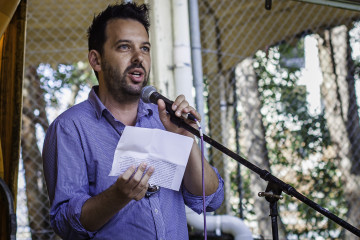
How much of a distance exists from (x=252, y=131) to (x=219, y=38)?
4.44 feet

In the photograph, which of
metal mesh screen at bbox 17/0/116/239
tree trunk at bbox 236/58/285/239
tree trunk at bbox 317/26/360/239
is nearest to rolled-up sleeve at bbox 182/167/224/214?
metal mesh screen at bbox 17/0/116/239

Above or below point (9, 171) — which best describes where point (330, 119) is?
above

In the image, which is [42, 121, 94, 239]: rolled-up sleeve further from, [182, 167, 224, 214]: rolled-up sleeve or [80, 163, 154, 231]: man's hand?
[182, 167, 224, 214]: rolled-up sleeve

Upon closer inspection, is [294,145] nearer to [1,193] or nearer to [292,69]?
[292,69]

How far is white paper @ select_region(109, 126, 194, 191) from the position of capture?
67.6 inches

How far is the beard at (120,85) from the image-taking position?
218 cm

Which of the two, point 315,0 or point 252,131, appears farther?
point 252,131

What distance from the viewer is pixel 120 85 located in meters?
2.19

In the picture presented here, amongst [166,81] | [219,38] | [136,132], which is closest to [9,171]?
[136,132]

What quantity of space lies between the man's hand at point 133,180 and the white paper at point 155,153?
0.03m

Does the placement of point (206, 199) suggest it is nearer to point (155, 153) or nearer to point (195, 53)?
point (155, 153)

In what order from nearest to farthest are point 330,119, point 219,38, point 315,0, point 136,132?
point 136,132, point 315,0, point 219,38, point 330,119

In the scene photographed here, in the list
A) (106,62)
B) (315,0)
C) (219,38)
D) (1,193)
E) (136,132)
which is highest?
(219,38)

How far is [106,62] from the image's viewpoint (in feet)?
7.45
